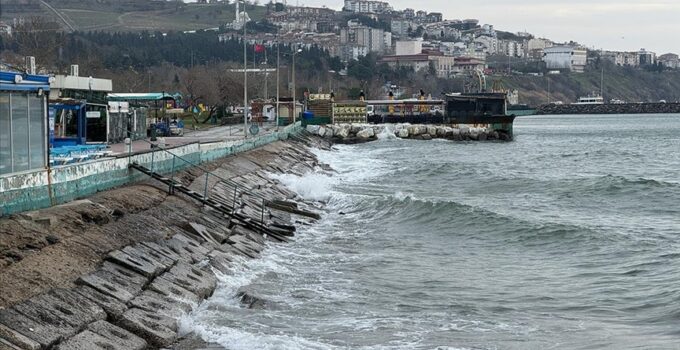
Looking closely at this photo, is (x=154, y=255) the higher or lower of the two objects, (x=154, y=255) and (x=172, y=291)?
the higher

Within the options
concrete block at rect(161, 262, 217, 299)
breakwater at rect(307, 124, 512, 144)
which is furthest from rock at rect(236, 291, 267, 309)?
breakwater at rect(307, 124, 512, 144)

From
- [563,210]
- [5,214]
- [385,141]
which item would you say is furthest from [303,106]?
[5,214]

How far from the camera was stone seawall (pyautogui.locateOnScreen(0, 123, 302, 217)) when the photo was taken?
17875 mm

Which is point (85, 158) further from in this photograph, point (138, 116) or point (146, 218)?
point (138, 116)

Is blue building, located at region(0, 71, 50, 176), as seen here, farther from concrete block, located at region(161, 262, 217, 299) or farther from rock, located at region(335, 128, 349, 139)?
rock, located at region(335, 128, 349, 139)

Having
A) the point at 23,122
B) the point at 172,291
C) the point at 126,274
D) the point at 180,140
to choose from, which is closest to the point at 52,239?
the point at 126,274

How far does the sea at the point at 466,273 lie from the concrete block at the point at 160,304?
264 mm

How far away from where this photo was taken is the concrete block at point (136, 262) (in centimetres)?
1672

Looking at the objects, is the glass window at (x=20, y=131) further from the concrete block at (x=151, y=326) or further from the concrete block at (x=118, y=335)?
the concrete block at (x=118, y=335)

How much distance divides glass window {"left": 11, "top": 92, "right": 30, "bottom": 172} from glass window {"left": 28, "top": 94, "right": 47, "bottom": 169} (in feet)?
0.56

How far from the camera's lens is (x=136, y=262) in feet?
56.1

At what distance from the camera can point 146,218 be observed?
69.5ft

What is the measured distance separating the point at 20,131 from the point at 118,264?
165 inches

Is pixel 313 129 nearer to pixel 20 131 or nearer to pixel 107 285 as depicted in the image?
pixel 20 131
